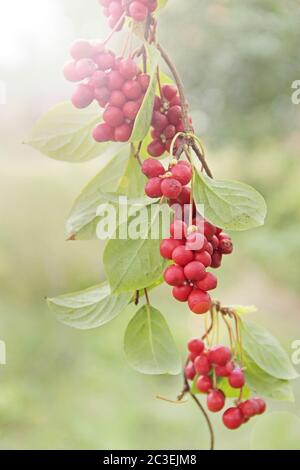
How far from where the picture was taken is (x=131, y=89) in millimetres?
255

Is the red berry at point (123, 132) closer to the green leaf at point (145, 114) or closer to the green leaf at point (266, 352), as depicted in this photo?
the green leaf at point (145, 114)

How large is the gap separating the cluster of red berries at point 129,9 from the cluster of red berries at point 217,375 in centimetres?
18

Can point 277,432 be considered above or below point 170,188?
below

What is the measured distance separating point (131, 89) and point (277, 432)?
0.28 meters

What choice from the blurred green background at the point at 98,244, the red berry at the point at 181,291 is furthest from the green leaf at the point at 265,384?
the blurred green background at the point at 98,244

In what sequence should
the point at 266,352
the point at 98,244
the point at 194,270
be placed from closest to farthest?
the point at 194,270 < the point at 266,352 < the point at 98,244

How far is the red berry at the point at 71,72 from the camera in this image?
0.84 ft

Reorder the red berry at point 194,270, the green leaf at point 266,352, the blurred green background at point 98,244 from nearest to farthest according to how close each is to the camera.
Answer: the red berry at point 194,270, the green leaf at point 266,352, the blurred green background at point 98,244

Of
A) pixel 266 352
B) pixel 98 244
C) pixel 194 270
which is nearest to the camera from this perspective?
pixel 194 270

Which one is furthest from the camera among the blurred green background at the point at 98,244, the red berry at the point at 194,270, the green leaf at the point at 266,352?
the blurred green background at the point at 98,244

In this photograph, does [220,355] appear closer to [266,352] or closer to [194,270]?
[266,352]

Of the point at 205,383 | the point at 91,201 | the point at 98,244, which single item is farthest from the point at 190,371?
the point at 98,244

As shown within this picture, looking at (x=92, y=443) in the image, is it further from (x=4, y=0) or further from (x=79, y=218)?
(x=79, y=218)

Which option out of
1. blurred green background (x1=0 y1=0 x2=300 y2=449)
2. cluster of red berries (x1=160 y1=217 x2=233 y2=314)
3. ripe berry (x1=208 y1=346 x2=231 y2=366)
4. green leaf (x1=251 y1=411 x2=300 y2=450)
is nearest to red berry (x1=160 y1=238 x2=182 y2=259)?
cluster of red berries (x1=160 y1=217 x2=233 y2=314)
